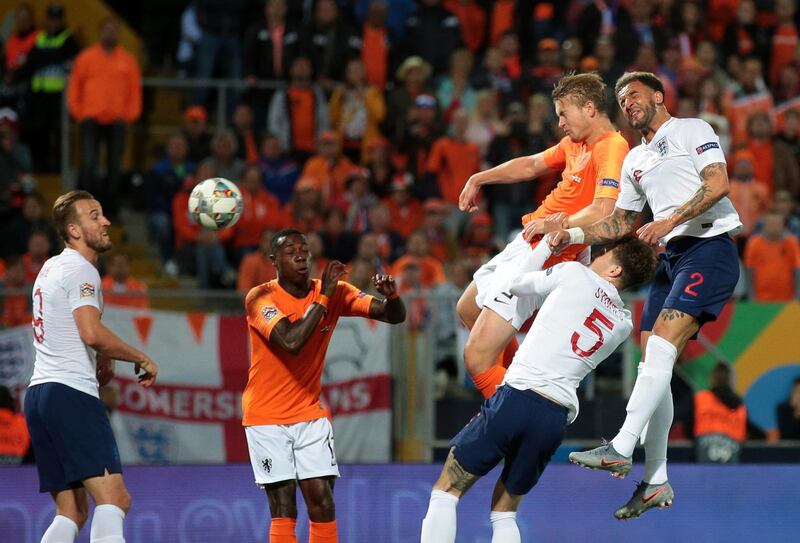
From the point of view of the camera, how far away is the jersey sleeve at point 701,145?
8.28 metres

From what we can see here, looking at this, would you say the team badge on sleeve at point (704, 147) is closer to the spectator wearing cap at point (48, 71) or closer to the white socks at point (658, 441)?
the white socks at point (658, 441)

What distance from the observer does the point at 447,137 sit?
53.2 feet

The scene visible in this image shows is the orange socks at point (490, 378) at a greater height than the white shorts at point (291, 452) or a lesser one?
greater

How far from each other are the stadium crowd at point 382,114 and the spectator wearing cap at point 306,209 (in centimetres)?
2

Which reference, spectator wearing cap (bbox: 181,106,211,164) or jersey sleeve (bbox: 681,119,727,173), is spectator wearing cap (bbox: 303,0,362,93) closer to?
spectator wearing cap (bbox: 181,106,211,164)

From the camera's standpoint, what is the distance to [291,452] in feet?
29.1

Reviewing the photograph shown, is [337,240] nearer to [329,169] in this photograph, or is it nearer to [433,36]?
[329,169]

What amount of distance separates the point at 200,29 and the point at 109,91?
1.81m

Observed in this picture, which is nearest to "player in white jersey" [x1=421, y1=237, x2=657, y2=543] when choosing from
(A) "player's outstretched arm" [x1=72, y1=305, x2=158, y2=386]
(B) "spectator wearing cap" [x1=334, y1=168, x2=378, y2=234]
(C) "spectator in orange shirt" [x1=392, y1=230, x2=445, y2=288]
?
(A) "player's outstretched arm" [x1=72, y1=305, x2=158, y2=386]

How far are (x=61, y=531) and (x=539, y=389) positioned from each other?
293 centimetres

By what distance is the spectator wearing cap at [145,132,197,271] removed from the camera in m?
15.7

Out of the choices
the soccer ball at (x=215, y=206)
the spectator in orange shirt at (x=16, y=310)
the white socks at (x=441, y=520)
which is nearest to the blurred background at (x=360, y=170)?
the spectator in orange shirt at (x=16, y=310)

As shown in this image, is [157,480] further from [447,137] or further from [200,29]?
[200,29]

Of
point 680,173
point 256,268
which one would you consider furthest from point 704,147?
point 256,268
